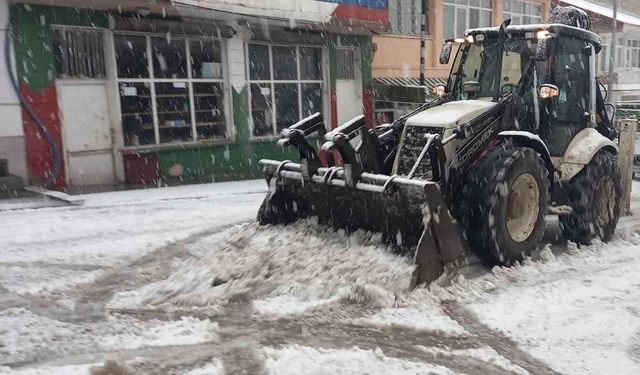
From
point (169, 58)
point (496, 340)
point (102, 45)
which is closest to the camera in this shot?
point (496, 340)

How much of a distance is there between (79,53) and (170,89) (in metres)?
2.05

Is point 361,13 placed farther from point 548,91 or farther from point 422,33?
point 548,91

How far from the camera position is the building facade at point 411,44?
1641 centimetres

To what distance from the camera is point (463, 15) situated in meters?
20.9

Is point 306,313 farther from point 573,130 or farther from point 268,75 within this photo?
point 268,75

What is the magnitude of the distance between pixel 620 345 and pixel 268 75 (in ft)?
38.0

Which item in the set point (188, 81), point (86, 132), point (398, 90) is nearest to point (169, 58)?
point (188, 81)

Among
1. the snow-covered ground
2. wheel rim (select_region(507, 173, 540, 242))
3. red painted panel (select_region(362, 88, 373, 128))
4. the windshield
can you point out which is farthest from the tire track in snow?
red painted panel (select_region(362, 88, 373, 128))

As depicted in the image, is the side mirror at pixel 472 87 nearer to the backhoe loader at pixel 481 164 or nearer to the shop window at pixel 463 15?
the backhoe loader at pixel 481 164

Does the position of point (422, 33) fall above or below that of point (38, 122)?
above

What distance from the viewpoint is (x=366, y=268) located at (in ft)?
16.3

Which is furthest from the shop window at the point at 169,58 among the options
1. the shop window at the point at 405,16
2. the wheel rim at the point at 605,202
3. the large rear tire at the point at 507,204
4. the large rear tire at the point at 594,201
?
the wheel rim at the point at 605,202

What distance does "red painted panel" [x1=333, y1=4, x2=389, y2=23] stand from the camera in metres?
14.7

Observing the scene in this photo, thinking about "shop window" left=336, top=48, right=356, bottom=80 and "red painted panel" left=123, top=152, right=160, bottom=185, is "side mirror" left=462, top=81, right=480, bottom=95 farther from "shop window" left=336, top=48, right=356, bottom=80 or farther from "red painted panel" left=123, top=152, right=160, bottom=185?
"shop window" left=336, top=48, right=356, bottom=80
